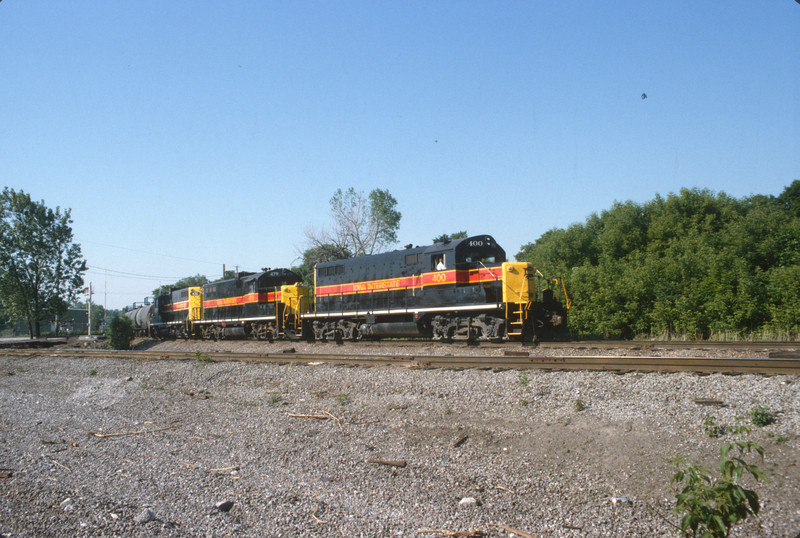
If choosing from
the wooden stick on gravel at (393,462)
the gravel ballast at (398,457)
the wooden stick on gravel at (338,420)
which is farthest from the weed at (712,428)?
the wooden stick on gravel at (338,420)

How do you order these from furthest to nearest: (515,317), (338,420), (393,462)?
(515,317) < (338,420) < (393,462)

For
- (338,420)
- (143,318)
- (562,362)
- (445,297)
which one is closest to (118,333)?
(143,318)

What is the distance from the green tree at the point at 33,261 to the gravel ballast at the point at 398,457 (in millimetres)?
38745

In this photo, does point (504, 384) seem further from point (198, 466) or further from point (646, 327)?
point (646, 327)

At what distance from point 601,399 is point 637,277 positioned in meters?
12.7

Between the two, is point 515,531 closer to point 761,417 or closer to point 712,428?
point 712,428

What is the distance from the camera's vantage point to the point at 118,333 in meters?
25.8

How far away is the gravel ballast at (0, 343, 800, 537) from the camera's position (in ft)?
14.7

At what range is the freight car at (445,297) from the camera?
14.8 m

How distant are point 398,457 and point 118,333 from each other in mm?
24453

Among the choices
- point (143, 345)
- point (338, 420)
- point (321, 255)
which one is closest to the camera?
point (338, 420)

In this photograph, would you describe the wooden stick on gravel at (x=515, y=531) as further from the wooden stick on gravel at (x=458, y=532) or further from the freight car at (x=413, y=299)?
the freight car at (x=413, y=299)

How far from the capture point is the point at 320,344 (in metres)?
19.7

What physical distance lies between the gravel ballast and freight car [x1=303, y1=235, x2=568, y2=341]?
558 centimetres
